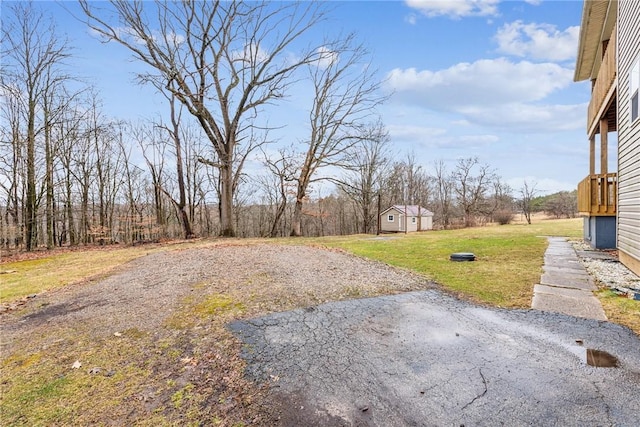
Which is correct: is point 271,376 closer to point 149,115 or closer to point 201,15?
point 201,15

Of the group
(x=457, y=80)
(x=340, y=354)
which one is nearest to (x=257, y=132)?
(x=457, y=80)

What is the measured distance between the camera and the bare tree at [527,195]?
31.1 m

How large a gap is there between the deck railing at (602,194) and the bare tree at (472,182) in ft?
74.8

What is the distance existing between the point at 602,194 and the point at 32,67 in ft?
67.0

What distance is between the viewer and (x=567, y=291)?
432cm

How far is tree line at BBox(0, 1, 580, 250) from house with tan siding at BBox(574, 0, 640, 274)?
32.4 feet

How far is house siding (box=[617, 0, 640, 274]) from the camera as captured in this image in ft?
17.3

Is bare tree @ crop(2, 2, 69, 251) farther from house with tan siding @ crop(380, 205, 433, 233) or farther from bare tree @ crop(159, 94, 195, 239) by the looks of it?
house with tan siding @ crop(380, 205, 433, 233)

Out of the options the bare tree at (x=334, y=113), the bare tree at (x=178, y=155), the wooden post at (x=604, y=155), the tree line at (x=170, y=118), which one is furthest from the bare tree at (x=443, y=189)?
the bare tree at (x=178, y=155)

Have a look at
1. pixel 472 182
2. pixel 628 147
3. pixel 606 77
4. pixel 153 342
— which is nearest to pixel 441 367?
pixel 153 342

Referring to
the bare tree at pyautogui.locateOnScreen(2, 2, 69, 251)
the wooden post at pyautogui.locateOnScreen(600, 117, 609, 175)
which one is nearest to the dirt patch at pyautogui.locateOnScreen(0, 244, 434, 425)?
the wooden post at pyautogui.locateOnScreen(600, 117, 609, 175)

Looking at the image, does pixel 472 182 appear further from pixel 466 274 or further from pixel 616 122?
pixel 466 274

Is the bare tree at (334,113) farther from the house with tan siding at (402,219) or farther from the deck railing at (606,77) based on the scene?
the deck railing at (606,77)

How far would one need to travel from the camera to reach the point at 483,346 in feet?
9.00
